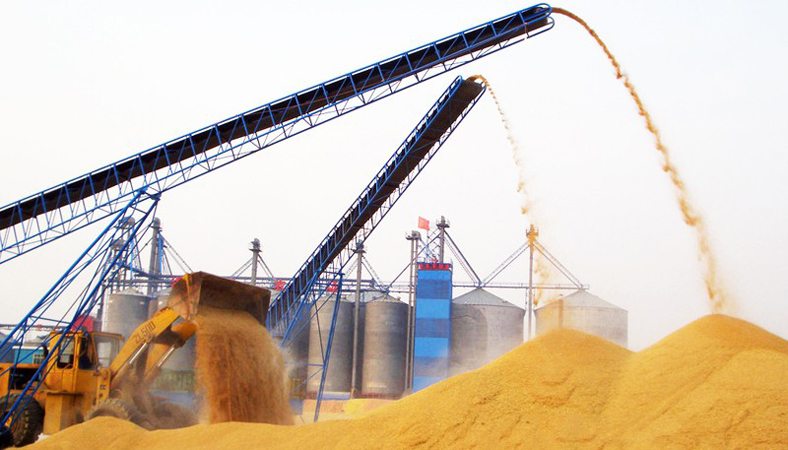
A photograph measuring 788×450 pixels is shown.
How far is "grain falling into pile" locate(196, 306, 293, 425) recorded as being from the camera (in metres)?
15.7

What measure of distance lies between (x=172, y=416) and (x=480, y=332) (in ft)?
106

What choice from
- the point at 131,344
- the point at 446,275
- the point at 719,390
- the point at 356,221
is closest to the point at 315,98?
the point at 356,221

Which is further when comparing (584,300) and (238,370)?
(584,300)

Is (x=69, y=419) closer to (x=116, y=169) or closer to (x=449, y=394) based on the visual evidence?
(x=116, y=169)

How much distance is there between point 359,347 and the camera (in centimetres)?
5000

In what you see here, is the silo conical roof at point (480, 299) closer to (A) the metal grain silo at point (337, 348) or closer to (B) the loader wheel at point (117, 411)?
(A) the metal grain silo at point (337, 348)

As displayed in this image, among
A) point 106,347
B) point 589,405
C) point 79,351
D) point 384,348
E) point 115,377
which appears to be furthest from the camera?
point 384,348

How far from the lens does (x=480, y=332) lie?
155 feet

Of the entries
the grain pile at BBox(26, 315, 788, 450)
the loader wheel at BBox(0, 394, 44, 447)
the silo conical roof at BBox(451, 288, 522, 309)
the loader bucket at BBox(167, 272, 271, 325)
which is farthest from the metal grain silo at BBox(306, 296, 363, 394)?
the grain pile at BBox(26, 315, 788, 450)

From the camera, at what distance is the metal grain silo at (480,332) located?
4641cm

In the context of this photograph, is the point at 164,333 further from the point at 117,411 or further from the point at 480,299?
the point at 480,299

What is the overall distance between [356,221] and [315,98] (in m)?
5.55

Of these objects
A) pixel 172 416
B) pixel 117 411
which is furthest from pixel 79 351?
pixel 172 416

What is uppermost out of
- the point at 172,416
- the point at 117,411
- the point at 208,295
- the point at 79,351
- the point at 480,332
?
the point at 480,332
